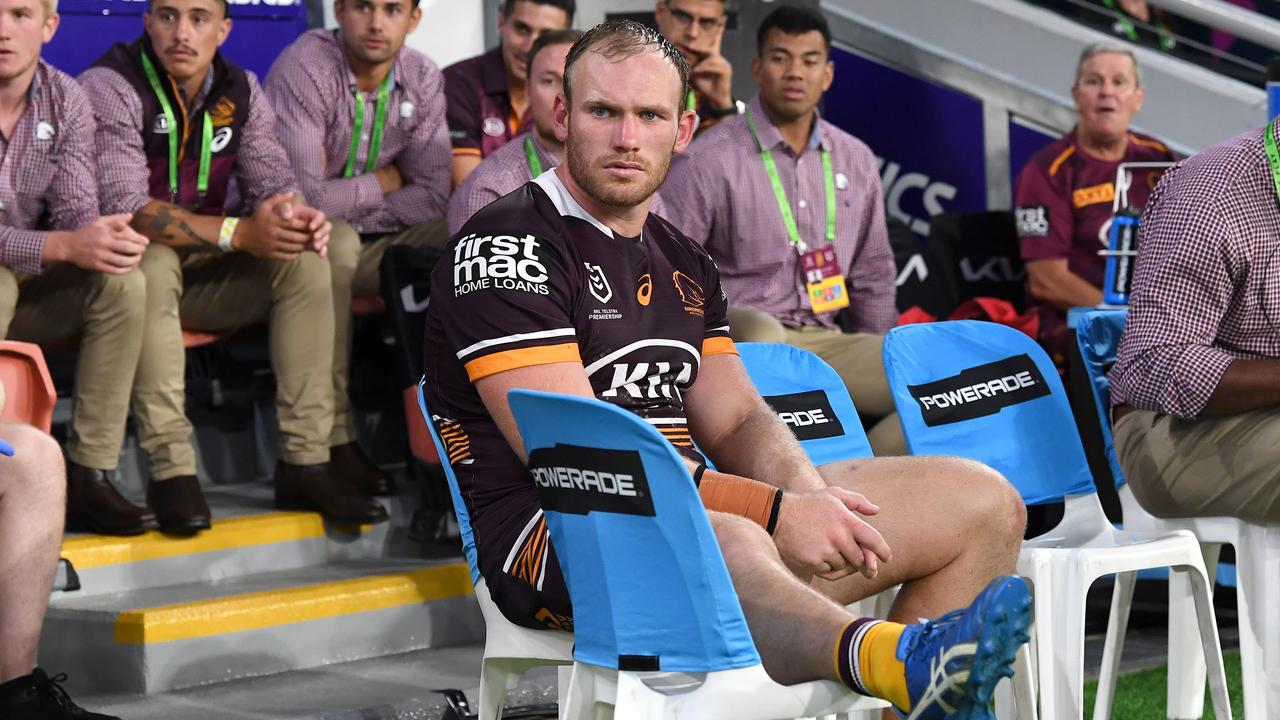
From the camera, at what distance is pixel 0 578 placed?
312 centimetres

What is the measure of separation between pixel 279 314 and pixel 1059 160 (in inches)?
107

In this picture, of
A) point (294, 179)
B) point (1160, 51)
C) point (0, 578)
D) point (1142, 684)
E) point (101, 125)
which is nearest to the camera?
point (0, 578)

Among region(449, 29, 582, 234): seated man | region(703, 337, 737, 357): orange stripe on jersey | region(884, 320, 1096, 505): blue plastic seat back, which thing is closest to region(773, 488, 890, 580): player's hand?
region(703, 337, 737, 357): orange stripe on jersey

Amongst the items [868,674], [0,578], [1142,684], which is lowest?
[1142,684]

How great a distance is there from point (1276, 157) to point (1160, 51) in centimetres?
323

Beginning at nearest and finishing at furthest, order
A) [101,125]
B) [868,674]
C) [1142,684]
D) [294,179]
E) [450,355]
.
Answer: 1. [868,674]
2. [450,355]
3. [1142,684]
4. [101,125]
5. [294,179]

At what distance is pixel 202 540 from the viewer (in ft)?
13.3

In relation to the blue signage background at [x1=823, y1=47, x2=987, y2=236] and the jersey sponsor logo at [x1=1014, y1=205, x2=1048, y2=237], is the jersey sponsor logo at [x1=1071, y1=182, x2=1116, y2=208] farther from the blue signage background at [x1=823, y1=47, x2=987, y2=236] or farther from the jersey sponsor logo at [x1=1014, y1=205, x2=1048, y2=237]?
the blue signage background at [x1=823, y1=47, x2=987, y2=236]

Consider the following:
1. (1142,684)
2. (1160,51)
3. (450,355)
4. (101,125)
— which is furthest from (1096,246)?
(450,355)

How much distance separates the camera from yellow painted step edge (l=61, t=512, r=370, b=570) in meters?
3.88

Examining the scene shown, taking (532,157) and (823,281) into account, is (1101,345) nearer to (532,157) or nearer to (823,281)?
(823,281)

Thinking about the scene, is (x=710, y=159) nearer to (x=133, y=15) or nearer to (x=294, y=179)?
(x=294, y=179)

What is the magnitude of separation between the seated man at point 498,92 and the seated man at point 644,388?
243 cm

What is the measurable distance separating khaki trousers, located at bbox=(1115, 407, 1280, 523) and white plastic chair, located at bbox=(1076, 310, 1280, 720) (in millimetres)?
37
